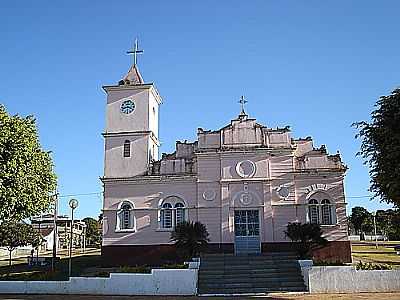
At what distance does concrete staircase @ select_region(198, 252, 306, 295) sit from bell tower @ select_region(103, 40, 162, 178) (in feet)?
27.5

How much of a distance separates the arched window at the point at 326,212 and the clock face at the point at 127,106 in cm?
1334

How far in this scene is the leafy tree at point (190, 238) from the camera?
26.6 meters

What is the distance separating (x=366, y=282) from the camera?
2192 cm

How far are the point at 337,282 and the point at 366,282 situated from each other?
1280 millimetres

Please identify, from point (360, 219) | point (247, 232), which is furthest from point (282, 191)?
point (360, 219)

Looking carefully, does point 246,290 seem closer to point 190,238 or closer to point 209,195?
point 190,238

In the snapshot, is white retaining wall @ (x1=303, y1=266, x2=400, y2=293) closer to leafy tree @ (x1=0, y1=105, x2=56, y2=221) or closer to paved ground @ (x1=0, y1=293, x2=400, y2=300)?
paved ground @ (x1=0, y1=293, x2=400, y2=300)

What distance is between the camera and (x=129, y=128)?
105 feet

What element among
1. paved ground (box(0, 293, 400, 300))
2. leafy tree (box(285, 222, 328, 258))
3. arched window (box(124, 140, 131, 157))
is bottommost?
paved ground (box(0, 293, 400, 300))

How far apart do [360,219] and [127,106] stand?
2448 inches

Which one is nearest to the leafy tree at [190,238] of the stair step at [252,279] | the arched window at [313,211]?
the stair step at [252,279]

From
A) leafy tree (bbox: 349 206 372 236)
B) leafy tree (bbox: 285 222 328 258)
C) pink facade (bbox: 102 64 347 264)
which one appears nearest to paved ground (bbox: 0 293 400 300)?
leafy tree (bbox: 285 222 328 258)

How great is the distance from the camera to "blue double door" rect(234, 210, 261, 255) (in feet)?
94.7

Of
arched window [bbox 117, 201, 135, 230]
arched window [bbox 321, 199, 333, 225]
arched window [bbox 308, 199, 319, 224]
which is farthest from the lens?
arched window [bbox 117, 201, 135, 230]
